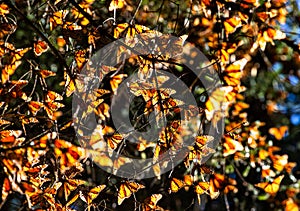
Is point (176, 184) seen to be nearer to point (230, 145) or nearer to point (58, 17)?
point (230, 145)

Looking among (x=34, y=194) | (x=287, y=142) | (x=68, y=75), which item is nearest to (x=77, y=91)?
(x=68, y=75)

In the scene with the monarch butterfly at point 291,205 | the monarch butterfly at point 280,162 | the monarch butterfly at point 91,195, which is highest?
the monarch butterfly at point 91,195

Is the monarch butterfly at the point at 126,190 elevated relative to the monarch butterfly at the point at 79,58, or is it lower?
lower

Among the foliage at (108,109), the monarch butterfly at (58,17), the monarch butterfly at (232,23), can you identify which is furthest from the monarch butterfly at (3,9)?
the monarch butterfly at (232,23)

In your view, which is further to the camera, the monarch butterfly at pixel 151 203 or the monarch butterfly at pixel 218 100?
the monarch butterfly at pixel 218 100

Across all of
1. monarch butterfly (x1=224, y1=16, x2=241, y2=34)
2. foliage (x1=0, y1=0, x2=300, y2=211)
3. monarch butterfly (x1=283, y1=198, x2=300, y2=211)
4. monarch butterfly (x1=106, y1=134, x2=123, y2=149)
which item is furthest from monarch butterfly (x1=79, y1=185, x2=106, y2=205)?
monarch butterfly (x1=283, y1=198, x2=300, y2=211)

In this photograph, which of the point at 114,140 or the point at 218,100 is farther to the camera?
the point at 218,100

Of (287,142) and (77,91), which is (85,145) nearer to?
(77,91)

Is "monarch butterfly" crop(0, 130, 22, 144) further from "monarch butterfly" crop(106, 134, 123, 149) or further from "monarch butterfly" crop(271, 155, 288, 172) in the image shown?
"monarch butterfly" crop(271, 155, 288, 172)

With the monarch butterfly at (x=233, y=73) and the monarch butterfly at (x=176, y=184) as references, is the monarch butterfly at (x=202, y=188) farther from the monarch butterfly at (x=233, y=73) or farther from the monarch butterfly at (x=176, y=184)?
the monarch butterfly at (x=233, y=73)

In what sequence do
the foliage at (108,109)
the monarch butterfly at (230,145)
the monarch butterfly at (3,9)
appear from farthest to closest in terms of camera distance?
the monarch butterfly at (230,145), the monarch butterfly at (3,9), the foliage at (108,109)

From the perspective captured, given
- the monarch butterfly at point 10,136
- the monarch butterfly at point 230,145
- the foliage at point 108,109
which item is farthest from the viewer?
the monarch butterfly at point 230,145

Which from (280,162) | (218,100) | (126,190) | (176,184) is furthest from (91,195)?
(280,162)
